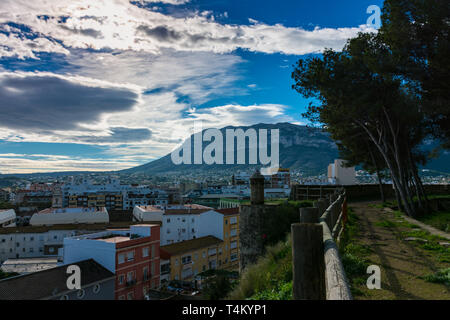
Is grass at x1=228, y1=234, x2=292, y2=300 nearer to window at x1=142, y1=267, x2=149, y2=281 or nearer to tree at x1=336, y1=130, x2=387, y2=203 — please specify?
tree at x1=336, y1=130, x2=387, y2=203

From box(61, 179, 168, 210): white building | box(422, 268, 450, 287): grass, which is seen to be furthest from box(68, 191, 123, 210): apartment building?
box(422, 268, 450, 287): grass

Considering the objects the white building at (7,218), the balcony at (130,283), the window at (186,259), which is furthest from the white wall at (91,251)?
the white building at (7,218)

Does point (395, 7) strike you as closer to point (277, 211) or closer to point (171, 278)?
point (277, 211)

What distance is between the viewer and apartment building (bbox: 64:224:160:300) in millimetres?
26359

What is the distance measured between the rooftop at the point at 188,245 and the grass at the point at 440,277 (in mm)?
30360

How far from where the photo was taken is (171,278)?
33406mm

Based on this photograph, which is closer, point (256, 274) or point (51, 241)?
point (256, 274)

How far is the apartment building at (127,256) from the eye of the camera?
26.4 meters

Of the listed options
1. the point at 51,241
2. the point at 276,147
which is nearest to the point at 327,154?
the point at 276,147

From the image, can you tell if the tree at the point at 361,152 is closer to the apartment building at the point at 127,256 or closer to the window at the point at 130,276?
the apartment building at the point at 127,256

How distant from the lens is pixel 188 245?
37281 mm

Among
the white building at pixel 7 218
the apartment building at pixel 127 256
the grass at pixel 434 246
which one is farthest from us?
the white building at pixel 7 218

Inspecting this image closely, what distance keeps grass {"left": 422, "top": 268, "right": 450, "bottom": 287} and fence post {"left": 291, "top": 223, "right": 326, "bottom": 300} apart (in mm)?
3764

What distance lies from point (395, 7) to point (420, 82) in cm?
358
